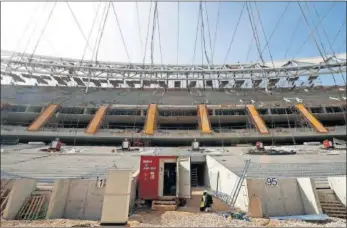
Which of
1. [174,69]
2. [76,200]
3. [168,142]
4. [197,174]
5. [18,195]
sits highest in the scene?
[174,69]

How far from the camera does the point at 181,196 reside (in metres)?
9.89

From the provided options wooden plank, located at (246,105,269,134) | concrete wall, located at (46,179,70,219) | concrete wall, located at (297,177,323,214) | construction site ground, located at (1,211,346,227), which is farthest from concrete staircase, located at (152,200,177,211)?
wooden plank, located at (246,105,269,134)

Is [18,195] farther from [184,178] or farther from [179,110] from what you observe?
[179,110]

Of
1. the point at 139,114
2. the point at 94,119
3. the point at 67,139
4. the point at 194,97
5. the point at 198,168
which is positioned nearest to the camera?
the point at 198,168

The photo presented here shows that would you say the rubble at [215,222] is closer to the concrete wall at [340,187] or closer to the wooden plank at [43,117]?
the concrete wall at [340,187]

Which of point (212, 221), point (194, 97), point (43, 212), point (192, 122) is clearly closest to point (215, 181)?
point (212, 221)

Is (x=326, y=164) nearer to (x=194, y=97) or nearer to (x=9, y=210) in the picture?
(x=9, y=210)

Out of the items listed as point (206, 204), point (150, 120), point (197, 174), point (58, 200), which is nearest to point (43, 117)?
point (150, 120)

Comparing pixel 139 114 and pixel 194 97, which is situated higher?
pixel 194 97

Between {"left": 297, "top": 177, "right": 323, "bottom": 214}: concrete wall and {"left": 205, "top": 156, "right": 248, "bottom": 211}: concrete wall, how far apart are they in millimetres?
2161

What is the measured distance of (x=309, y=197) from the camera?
26.1 ft

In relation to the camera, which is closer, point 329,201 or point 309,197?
point 309,197

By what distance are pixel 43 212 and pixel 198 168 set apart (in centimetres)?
1111

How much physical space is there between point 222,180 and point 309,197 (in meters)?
3.90
